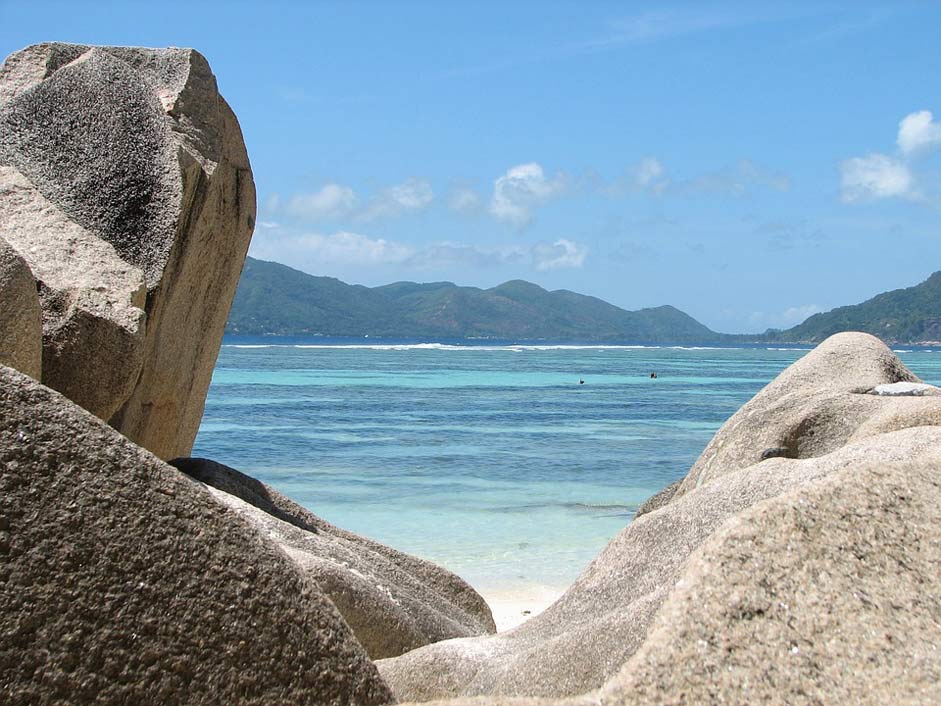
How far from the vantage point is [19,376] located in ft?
7.32

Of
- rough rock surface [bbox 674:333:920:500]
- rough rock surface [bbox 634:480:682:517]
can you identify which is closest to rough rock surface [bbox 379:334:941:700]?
rough rock surface [bbox 674:333:920:500]

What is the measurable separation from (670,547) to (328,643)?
6.16ft

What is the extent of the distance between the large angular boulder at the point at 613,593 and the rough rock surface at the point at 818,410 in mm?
1624

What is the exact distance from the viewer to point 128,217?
6.61 meters

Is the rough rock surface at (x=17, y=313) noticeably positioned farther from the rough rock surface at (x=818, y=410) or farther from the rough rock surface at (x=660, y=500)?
the rough rock surface at (x=660, y=500)

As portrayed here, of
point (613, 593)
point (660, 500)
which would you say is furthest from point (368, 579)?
point (660, 500)

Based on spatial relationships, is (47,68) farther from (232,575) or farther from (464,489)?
(464,489)

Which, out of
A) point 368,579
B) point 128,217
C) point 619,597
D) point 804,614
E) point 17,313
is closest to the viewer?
point 804,614

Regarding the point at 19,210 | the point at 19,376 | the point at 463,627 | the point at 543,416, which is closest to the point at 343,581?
the point at 463,627

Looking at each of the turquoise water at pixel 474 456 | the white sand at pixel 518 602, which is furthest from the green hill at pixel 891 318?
the white sand at pixel 518 602

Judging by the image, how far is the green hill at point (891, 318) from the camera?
14850 cm

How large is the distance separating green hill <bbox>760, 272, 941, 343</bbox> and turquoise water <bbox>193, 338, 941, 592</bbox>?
113 m

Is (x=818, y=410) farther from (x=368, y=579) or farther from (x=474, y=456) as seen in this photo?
(x=474, y=456)

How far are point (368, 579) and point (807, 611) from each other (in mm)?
3989
